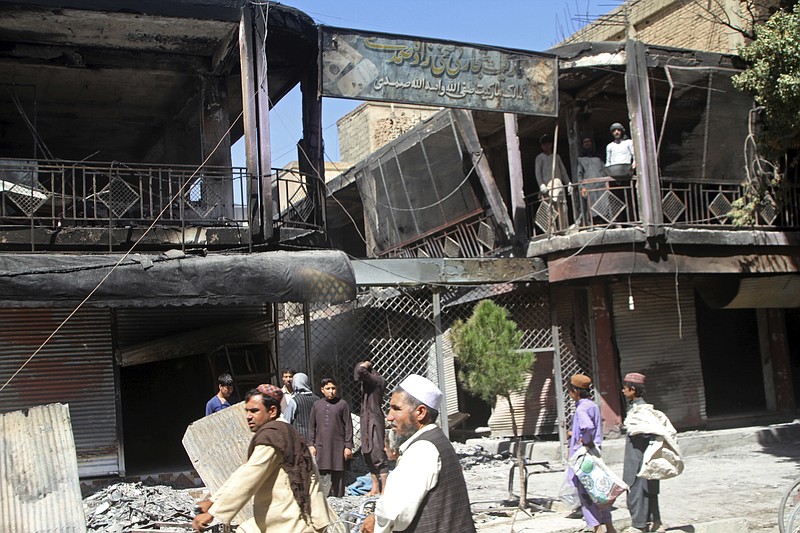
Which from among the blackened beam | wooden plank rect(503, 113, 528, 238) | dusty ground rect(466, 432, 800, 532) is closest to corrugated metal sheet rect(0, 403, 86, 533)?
dusty ground rect(466, 432, 800, 532)

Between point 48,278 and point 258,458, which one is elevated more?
point 48,278

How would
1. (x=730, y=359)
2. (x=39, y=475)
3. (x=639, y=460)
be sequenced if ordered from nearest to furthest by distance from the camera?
(x=39, y=475) < (x=639, y=460) < (x=730, y=359)

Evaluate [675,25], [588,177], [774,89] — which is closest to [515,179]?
[588,177]

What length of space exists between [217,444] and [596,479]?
3.19 meters

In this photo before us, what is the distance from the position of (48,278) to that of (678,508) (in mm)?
7033

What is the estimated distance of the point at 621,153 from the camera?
12.5 meters

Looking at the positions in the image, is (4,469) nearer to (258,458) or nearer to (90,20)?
(258,458)

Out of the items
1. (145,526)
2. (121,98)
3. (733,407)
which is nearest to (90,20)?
(121,98)

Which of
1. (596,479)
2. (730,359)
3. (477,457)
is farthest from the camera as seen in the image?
(730,359)

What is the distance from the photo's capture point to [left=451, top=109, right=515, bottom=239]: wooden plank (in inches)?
560

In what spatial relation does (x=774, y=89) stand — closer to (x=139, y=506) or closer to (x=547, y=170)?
(x=547, y=170)

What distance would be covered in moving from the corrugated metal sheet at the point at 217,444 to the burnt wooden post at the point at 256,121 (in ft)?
12.6

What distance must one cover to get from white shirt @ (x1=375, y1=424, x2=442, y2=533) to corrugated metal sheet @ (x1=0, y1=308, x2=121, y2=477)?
7236mm

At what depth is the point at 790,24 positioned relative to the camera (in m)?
10.9
